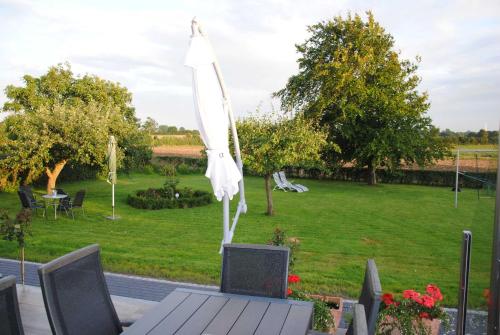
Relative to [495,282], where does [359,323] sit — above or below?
above

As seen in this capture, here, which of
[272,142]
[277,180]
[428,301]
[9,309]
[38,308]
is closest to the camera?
[9,309]

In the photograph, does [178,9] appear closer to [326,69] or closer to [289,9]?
[289,9]

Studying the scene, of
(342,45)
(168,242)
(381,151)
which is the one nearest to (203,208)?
(168,242)

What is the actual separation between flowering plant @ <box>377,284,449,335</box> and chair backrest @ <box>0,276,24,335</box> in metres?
2.67

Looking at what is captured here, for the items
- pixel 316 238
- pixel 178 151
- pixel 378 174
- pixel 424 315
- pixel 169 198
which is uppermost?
pixel 178 151

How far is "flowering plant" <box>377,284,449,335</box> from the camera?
11.5ft

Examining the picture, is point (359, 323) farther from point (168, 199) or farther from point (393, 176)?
point (393, 176)

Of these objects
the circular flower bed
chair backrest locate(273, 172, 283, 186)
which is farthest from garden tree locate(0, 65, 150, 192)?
chair backrest locate(273, 172, 283, 186)

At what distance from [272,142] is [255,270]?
328 inches

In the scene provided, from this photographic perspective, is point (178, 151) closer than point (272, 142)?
No

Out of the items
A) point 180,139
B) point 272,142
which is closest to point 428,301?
point 272,142

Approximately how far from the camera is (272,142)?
11.6m

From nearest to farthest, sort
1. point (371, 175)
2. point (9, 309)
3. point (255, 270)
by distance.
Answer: point (9, 309), point (255, 270), point (371, 175)

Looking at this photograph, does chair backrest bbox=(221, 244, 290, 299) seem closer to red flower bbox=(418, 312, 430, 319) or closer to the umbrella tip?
red flower bbox=(418, 312, 430, 319)
